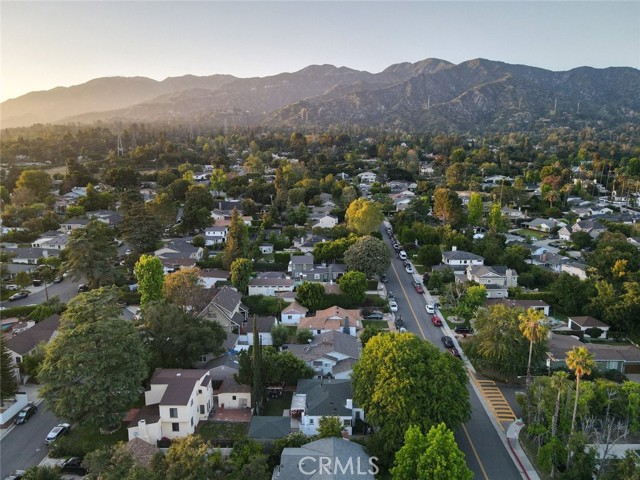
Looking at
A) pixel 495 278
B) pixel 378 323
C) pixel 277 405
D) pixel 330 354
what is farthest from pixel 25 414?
pixel 495 278

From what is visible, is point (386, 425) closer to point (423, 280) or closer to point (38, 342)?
point (38, 342)

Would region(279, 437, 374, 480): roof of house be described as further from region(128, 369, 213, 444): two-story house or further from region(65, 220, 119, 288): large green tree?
region(65, 220, 119, 288): large green tree

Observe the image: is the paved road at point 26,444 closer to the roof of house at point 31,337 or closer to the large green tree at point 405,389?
the roof of house at point 31,337

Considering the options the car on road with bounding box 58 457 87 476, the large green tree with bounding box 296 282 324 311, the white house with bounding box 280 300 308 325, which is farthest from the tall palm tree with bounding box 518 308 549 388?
the car on road with bounding box 58 457 87 476

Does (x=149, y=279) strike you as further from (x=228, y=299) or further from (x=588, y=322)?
(x=588, y=322)

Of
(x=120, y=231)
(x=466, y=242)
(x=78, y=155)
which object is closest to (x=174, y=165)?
(x=78, y=155)

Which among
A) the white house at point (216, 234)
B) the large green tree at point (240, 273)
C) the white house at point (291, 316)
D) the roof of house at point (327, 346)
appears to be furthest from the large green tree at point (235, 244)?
the roof of house at point (327, 346)
